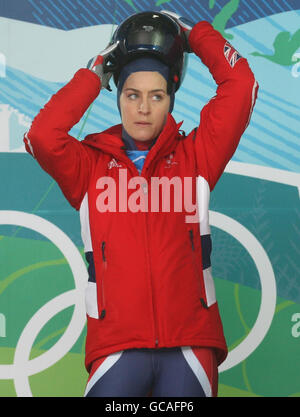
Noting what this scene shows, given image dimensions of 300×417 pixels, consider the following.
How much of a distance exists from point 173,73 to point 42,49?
119cm

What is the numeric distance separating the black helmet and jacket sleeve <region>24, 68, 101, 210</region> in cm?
12

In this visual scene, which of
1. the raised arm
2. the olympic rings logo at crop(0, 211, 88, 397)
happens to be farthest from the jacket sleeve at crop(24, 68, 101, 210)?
the olympic rings logo at crop(0, 211, 88, 397)

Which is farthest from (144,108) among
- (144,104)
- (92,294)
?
(92,294)

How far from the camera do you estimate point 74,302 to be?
10.2 ft

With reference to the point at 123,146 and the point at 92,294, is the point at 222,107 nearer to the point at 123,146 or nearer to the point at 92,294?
the point at 123,146

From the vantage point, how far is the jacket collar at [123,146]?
1.98 metres

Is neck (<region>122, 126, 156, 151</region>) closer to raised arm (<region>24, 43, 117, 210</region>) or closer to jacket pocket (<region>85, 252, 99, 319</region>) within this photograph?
raised arm (<region>24, 43, 117, 210</region>)

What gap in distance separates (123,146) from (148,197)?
0.20 metres

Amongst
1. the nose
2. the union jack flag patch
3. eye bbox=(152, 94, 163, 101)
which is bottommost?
the nose

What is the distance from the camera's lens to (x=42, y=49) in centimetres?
314

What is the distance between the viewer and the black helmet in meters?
2.06
